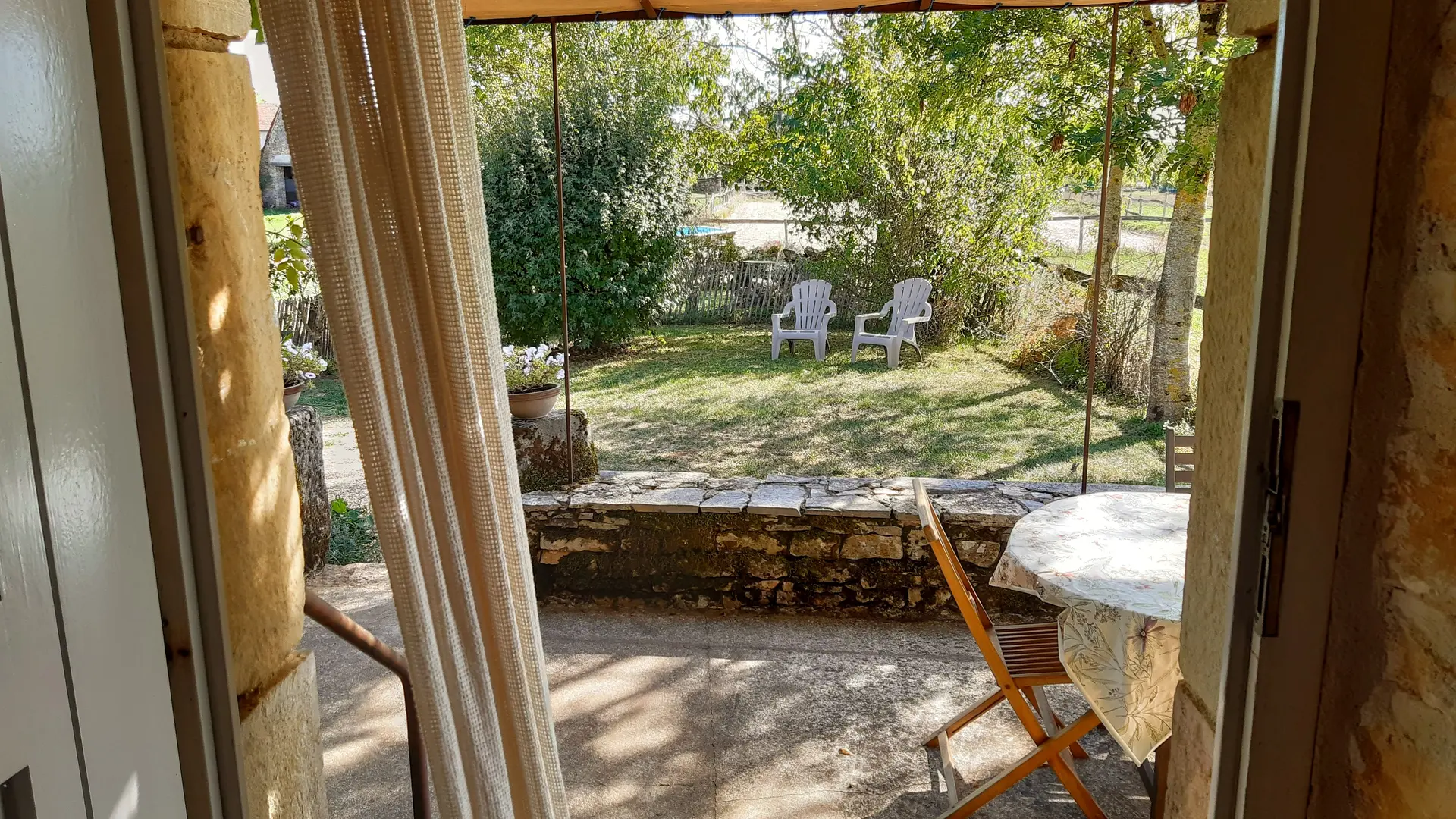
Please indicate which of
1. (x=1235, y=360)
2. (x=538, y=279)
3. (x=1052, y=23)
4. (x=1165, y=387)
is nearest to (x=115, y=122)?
(x=1235, y=360)

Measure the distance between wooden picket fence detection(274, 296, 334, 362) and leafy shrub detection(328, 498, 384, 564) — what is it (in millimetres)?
4408

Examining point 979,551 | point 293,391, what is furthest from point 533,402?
point 979,551

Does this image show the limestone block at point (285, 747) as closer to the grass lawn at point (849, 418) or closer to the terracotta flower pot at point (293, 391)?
the terracotta flower pot at point (293, 391)

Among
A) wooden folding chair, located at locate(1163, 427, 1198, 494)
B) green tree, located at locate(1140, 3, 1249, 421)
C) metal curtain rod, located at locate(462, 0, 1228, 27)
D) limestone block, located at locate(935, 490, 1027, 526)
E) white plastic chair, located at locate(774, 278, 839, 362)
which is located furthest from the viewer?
white plastic chair, located at locate(774, 278, 839, 362)

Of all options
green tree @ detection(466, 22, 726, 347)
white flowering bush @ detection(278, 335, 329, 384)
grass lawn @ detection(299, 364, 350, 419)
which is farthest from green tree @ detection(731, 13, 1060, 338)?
white flowering bush @ detection(278, 335, 329, 384)

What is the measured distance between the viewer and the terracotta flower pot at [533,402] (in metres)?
4.25

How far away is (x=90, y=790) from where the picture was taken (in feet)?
2.53

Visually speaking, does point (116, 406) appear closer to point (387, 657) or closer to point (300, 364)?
point (387, 657)

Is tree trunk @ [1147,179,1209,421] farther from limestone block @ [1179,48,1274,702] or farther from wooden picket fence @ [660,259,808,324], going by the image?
limestone block @ [1179,48,1274,702]

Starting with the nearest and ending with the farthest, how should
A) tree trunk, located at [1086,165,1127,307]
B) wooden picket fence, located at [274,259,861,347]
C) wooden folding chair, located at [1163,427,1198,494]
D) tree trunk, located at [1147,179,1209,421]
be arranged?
wooden folding chair, located at [1163,427,1198,494] → tree trunk, located at [1147,179,1209,421] → tree trunk, located at [1086,165,1127,307] → wooden picket fence, located at [274,259,861,347]

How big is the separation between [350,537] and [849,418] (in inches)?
147

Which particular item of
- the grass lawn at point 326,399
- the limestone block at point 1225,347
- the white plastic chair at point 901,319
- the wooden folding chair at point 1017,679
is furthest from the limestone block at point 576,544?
the white plastic chair at point 901,319

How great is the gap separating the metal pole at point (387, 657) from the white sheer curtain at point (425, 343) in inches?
3.9

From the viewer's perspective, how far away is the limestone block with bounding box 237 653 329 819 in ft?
3.55
